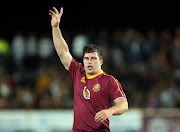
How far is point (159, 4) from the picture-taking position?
1788 cm

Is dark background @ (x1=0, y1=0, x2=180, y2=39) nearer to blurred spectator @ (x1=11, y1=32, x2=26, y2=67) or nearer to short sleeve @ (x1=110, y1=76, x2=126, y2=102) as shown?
blurred spectator @ (x1=11, y1=32, x2=26, y2=67)

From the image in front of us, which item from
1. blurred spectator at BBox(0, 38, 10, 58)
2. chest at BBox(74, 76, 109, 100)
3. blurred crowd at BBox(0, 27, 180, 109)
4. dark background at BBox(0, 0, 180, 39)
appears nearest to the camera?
chest at BBox(74, 76, 109, 100)

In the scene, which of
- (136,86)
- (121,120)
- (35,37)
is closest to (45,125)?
(121,120)

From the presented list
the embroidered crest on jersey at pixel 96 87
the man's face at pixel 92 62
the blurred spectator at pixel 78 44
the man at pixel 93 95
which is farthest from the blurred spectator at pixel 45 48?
the embroidered crest on jersey at pixel 96 87

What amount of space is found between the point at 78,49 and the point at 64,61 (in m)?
8.09

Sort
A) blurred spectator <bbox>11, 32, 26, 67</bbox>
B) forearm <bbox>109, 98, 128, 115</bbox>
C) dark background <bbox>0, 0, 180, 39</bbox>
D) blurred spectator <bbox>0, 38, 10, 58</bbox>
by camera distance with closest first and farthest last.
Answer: forearm <bbox>109, 98, 128, 115</bbox> < blurred spectator <bbox>11, 32, 26, 67</bbox> < blurred spectator <bbox>0, 38, 10, 58</bbox> < dark background <bbox>0, 0, 180, 39</bbox>

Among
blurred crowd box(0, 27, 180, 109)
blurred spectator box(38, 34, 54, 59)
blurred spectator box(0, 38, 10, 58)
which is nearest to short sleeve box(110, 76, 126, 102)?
blurred crowd box(0, 27, 180, 109)

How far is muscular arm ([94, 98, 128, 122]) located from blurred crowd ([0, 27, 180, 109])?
6.52 meters

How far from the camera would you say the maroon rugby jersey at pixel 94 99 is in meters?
5.51

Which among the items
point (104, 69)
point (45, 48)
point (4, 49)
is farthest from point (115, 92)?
point (4, 49)

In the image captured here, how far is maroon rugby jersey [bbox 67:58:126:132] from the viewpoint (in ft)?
18.1

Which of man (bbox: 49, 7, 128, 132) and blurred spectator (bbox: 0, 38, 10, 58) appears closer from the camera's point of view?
man (bbox: 49, 7, 128, 132)

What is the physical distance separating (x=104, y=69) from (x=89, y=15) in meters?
5.88

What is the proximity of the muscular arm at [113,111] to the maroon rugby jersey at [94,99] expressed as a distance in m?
0.11
